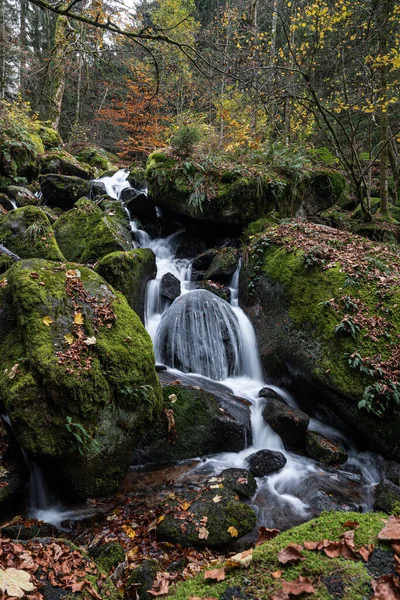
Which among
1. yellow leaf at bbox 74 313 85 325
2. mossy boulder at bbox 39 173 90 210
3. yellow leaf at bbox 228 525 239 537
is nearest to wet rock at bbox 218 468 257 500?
yellow leaf at bbox 228 525 239 537

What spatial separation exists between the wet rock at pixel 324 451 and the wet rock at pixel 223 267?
5.16m

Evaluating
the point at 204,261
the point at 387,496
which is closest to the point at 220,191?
the point at 204,261

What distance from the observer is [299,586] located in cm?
160

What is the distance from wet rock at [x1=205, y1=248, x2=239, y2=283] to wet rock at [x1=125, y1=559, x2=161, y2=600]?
741 centimetres

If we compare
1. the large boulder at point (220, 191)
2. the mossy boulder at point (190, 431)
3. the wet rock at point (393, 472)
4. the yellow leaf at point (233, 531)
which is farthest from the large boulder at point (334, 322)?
the yellow leaf at point (233, 531)

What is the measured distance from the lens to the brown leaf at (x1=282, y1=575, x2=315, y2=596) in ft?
5.15

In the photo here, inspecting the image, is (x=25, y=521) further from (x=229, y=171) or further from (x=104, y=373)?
(x=229, y=171)

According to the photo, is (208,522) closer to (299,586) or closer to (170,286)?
(299,586)

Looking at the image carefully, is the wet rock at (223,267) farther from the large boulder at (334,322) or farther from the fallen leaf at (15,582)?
the fallen leaf at (15,582)

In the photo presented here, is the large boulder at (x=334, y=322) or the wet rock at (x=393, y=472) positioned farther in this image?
the large boulder at (x=334, y=322)

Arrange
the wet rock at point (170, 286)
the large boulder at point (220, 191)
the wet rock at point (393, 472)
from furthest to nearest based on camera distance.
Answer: the large boulder at point (220, 191)
the wet rock at point (170, 286)
the wet rock at point (393, 472)

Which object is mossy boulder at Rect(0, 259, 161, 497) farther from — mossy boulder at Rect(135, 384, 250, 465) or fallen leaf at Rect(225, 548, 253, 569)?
fallen leaf at Rect(225, 548, 253, 569)

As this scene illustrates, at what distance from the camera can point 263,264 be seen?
8516mm

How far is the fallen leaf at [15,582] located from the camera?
2.14 meters
